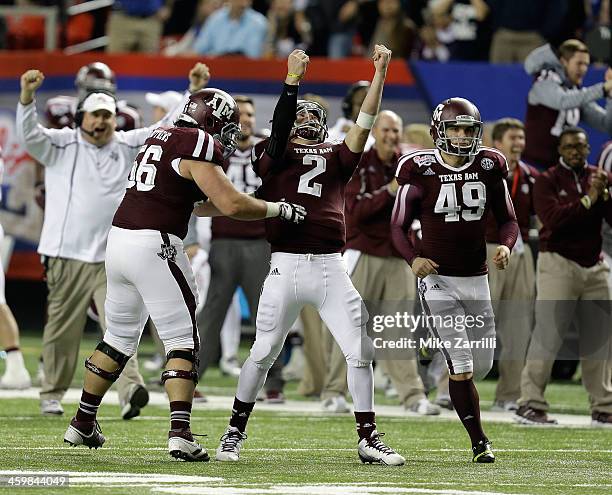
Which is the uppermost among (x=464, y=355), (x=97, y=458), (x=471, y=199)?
(x=471, y=199)

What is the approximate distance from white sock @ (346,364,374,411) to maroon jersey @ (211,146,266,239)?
152 inches

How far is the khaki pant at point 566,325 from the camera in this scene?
10.3m

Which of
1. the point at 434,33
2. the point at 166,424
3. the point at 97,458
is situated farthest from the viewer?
the point at 434,33

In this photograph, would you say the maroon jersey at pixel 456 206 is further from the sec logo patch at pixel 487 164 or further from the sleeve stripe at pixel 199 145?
the sleeve stripe at pixel 199 145

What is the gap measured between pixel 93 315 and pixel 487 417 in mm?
2917

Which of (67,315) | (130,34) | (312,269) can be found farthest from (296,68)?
(130,34)

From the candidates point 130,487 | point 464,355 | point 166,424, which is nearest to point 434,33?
point 166,424

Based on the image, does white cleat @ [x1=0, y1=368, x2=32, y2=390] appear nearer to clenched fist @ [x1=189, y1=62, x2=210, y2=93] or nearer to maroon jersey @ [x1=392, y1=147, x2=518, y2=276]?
clenched fist @ [x1=189, y1=62, x2=210, y2=93]

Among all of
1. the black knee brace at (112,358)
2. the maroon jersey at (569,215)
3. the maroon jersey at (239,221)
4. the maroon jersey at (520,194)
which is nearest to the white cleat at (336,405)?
the maroon jersey at (239,221)

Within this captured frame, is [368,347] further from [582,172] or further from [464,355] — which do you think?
[582,172]

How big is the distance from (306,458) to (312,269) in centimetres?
99

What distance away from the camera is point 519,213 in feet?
36.6

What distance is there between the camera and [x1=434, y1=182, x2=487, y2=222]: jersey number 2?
27.2 ft

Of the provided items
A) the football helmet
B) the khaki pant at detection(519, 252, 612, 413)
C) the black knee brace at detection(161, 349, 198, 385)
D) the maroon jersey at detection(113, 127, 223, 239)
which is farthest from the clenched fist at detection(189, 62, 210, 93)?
the khaki pant at detection(519, 252, 612, 413)
